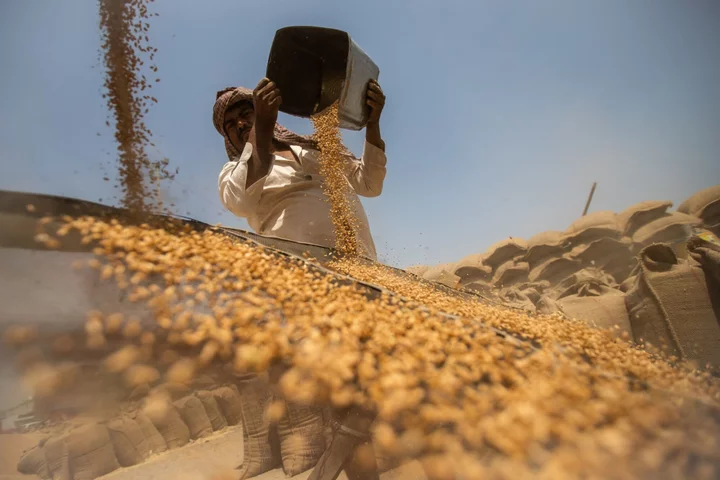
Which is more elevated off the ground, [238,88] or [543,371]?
[238,88]

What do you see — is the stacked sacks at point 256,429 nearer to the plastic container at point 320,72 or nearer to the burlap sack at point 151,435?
the burlap sack at point 151,435

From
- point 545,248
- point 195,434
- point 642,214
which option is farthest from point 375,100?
point 642,214

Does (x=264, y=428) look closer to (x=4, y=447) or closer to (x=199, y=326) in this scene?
(x=199, y=326)

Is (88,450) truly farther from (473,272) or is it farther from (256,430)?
(473,272)

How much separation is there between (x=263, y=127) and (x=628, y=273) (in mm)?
5596

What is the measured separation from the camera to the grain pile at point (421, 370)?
614 mm

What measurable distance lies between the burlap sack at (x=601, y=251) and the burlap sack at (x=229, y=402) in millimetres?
6017

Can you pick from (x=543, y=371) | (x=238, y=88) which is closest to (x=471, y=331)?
(x=543, y=371)

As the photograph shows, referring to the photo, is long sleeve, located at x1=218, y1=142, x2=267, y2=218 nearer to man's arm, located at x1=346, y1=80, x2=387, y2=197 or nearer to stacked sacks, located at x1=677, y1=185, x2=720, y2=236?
man's arm, located at x1=346, y1=80, x2=387, y2=197

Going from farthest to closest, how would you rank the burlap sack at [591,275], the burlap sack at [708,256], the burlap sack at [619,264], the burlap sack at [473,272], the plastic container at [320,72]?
the burlap sack at [473,272], the burlap sack at [619,264], the burlap sack at [591,275], the plastic container at [320,72], the burlap sack at [708,256]

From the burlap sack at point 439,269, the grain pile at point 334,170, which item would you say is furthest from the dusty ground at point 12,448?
the burlap sack at point 439,269

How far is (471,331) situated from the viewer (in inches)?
37.4

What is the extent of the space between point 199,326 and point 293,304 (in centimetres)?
22

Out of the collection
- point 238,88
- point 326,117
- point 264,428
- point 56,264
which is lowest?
point 264,428
